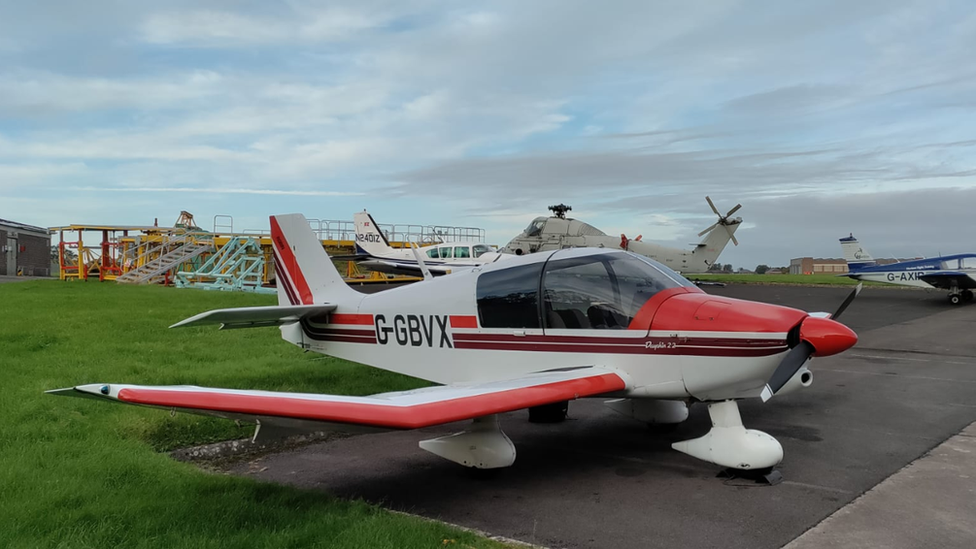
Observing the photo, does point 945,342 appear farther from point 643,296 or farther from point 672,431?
point 643,296

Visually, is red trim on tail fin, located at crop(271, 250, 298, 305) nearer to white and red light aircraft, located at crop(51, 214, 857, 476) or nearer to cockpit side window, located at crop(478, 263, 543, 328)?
white and red light aircraft, located at crop(51, 214, 857, 476)

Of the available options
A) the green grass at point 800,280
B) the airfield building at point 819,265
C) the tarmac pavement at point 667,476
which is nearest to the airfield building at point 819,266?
the airfield building at point 819,265

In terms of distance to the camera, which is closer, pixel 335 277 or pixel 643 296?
pixel 643 296

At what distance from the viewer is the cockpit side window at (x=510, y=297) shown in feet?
19.2

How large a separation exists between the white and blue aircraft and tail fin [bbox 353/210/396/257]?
2345cm

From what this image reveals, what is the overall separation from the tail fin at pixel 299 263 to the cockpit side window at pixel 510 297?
9.10 feet

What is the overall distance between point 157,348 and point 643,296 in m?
8.26

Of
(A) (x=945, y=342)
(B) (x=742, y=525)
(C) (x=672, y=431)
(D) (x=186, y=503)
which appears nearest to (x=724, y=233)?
(A) (x=945, y=342)

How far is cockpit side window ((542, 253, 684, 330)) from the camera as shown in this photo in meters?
5.41

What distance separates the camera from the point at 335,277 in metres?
8.17

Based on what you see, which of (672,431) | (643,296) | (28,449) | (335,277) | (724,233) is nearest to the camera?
(28,449)

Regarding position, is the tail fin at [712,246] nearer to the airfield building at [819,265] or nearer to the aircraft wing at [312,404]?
the aircraft wing at [312,404]

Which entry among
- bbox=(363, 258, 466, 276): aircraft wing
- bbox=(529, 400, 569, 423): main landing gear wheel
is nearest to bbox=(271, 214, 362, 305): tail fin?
bbox=(529, 400, 569, 423): main landing gear wheel

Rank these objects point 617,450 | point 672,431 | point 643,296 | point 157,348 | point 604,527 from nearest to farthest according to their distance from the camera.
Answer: point 604,527 < point 643,296 < point 617,450 < point 672,431 < point 157,348
